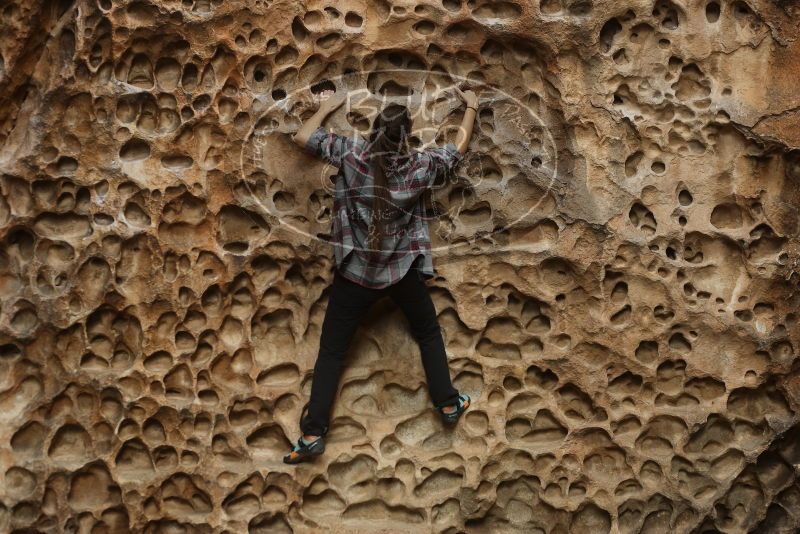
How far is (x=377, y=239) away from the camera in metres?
3.18

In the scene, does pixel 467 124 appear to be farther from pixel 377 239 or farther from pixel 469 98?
pixel 377 239

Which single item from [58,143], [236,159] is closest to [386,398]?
[236,159]

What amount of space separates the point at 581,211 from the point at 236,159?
4.36ft

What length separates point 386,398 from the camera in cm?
358

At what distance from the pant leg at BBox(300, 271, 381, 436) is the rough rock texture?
5.2 inches

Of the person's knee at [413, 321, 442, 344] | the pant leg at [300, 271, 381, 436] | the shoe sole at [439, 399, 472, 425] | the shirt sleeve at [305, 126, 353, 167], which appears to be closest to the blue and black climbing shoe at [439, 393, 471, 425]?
the shoe sole at [439, 399, 472, 425]

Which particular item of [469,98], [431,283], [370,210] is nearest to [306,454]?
[431,283]

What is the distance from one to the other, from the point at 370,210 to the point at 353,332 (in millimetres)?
500

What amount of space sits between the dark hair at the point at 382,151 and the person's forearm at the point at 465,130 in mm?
262

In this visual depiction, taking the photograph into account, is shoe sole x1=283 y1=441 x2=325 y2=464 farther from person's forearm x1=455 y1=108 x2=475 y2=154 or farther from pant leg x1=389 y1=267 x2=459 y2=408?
person's forearm x1=455 y1=108 x2=475 y2=154

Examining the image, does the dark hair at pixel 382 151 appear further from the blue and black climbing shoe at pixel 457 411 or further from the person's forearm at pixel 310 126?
the blue and black climbing shoe at pixel 457 411

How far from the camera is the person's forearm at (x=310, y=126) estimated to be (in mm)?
3234

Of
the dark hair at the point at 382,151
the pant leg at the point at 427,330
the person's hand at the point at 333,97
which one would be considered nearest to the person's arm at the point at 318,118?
the person's hand at the point at 333,97

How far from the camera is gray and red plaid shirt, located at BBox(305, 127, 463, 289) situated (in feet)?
10.4
